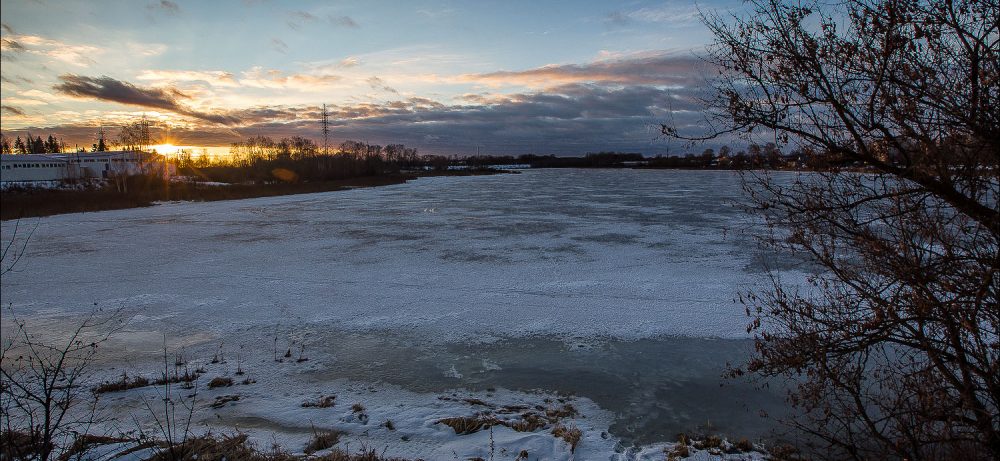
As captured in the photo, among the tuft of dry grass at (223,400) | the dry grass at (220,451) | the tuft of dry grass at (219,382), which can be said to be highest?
the dry grass at (220,451)

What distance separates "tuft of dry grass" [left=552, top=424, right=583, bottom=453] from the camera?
4468mm

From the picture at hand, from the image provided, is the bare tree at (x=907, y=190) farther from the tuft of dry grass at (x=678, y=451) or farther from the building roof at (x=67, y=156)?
the building roof at (x=67, y=156)

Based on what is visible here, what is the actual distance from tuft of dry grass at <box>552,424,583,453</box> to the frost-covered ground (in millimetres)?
114

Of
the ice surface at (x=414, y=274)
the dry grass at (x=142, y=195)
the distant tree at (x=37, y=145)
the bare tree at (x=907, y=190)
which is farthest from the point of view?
the distant tree at (x=37, y=145)

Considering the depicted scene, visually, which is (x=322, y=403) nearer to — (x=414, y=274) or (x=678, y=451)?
(x=678, y=451)

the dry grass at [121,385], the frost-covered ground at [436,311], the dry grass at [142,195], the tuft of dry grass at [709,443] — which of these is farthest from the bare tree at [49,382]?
the dry grass at [142,195]

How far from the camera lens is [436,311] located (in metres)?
8.46

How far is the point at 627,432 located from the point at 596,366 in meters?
1.56

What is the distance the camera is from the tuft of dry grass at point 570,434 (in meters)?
4.47

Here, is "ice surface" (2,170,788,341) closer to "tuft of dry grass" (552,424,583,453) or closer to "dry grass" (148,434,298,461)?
"dry grass" (148,434,298,461)

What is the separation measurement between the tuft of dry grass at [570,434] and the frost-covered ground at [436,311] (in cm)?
11

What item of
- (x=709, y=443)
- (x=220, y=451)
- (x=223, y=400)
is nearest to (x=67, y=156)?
(x=223, y=400)

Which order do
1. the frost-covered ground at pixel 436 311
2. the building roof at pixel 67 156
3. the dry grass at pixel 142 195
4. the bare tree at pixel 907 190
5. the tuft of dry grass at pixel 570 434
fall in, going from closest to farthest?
the bare tree at pixel 907 190
the tuft of dry grass at pixel 570 434
the frost-covered ground at pixel 436 311
the building roof at pixel 67 156
the dry grass at pixel 142 195

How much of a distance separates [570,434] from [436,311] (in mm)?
4206
